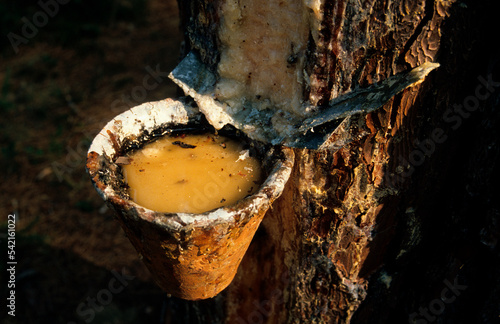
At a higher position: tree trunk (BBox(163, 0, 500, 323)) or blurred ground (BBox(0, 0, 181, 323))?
tree trunk (BBox(163, 0, 500, 323))

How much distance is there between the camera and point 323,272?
197 centimetres

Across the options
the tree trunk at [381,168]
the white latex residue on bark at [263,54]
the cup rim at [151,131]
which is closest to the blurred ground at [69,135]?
the tree trunk at [381,168]

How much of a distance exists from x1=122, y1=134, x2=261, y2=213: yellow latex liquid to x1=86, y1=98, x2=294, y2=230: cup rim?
3.9 inches

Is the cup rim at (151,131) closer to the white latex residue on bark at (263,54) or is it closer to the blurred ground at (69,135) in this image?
the white latex residue on bark at (263,54)

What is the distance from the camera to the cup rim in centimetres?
137

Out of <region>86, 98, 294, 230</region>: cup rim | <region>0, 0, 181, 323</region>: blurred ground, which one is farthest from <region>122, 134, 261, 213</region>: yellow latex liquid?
<region>0, 0, 181, 323</region>: blurred ground

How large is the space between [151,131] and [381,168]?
1.04 meters

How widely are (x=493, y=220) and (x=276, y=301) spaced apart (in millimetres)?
1167

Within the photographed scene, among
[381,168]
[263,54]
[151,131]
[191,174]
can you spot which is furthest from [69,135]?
[381,168]

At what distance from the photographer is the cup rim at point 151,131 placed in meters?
1.37

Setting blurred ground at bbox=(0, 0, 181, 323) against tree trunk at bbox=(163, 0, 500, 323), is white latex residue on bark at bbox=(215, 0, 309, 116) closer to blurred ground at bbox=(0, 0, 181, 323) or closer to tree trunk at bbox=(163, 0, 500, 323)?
tree trunk at bbox=(163, 0, 500, 323)

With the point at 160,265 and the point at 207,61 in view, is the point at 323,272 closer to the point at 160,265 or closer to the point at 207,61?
the point at 160,265

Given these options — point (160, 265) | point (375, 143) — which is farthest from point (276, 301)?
point (375, 143)

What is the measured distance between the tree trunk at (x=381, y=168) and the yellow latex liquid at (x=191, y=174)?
24 centimetres
